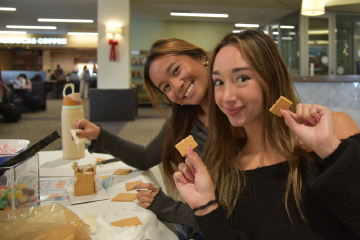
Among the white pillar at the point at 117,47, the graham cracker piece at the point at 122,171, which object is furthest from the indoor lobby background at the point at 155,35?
the graham cracker piece at the point at 122,171

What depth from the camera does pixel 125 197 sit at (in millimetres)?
1126

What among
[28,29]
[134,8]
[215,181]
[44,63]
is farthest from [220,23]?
[44,63]

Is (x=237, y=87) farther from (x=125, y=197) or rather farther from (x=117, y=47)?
(x=117, y=47)

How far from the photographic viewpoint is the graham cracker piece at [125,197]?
1.11m

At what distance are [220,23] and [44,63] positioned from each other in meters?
11.7

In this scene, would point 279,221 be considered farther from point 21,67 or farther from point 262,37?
point 21,67

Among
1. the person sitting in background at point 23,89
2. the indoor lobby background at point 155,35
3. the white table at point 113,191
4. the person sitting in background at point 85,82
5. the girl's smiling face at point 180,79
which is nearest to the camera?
the white table at point 113,191

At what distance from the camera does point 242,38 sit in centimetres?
92

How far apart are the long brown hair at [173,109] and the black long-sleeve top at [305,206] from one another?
596 millimetres

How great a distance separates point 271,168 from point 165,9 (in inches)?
338

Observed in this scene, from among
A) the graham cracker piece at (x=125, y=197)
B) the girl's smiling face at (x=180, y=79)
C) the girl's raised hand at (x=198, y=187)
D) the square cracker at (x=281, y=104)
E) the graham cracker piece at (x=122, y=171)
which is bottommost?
the graham cracker piece at (x=125, y=197)

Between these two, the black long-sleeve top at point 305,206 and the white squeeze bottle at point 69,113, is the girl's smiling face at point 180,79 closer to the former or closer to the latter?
the white squeeze bottle at point 69,113

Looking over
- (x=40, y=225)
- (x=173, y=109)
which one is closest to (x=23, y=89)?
(x=173, y=109)

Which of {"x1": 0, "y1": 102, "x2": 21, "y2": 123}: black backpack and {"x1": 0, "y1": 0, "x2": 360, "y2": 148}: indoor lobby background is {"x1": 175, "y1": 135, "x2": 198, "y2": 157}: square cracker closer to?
{"x1": 0, "y1": 0, "x2": 360, "y2": 148}: indoor lobby background
